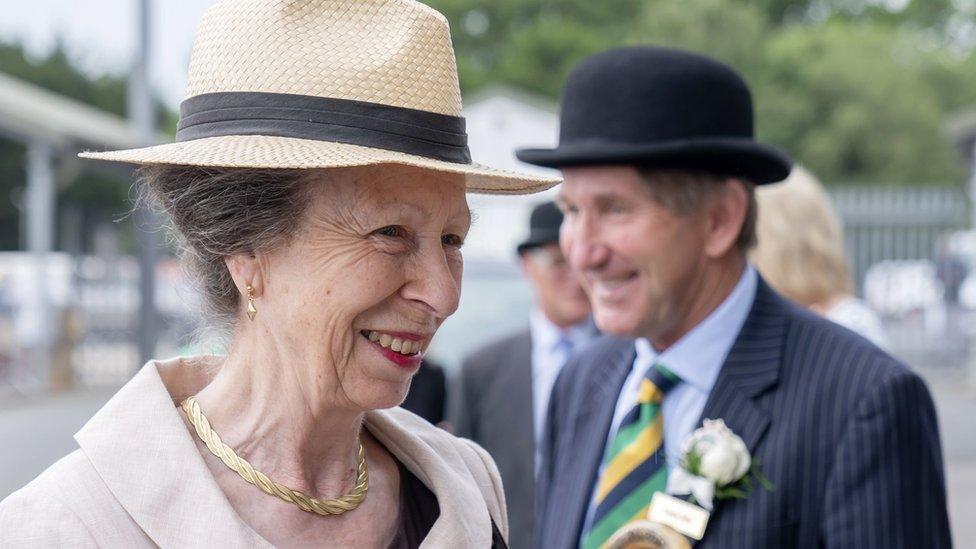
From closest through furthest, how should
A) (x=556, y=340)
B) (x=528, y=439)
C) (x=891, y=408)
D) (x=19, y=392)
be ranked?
1. (x=891, y=408)
2. (x=528, y=439)
3. (x=556, y=340)
4. (x=19, y=392)

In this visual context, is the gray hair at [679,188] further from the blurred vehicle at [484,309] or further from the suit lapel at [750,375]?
the blurred vehicle at [484,309]

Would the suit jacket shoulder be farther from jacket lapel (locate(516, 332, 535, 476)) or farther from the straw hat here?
the straw hat

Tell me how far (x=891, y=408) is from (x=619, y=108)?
1.11 metres

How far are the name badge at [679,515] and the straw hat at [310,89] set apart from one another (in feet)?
4.17

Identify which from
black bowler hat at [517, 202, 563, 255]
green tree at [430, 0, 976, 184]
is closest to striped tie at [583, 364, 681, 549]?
black bowler hat at [517, 202, 563, 255]

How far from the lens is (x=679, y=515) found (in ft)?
9.75

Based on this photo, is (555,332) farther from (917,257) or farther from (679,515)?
(917,257)

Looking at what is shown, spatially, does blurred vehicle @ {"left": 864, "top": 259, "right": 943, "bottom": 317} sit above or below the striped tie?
below

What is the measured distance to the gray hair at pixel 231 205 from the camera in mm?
2008

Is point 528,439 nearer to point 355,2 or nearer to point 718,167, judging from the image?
point 718,167

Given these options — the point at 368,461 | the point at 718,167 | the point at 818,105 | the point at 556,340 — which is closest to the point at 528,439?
the point at 556,340

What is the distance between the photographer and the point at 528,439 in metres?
5.04

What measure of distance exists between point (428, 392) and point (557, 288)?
37.6 inches

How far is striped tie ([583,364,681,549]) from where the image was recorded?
3.09 meters
